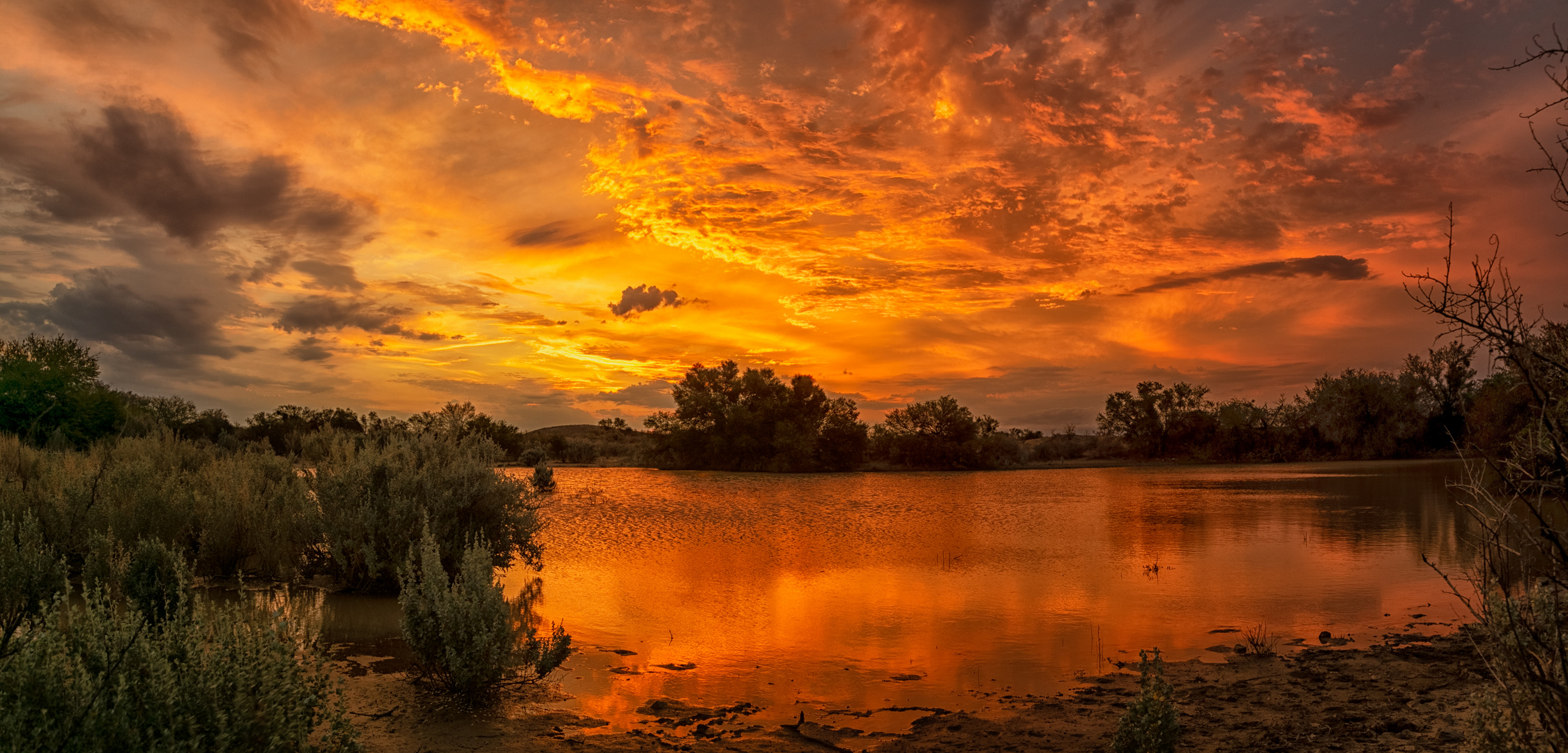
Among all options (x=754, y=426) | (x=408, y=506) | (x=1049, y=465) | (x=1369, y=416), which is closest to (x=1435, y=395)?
(x=1369, y=416)

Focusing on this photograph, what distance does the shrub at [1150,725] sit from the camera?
16.1 feet

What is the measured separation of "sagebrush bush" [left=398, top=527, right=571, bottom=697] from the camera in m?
6.69

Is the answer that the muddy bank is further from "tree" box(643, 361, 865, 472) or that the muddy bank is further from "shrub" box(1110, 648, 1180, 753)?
"tree" box(643, 361, 865, 472)

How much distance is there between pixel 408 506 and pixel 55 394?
17014 mm

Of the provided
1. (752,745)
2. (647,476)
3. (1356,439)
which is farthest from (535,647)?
(1356,439)

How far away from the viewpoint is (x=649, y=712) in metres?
6.66

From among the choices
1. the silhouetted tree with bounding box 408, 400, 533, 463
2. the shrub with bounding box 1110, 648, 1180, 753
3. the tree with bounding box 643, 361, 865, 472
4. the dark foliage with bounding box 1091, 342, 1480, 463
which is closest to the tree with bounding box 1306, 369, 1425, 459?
the dark foliage with bounding box 1091, 342, 1480, 463

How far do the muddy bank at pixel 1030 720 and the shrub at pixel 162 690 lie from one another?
4.51 feet

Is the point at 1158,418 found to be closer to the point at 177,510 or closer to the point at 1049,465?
the point at 1049,465

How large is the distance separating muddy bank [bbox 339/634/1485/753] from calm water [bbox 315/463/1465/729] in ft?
1.13

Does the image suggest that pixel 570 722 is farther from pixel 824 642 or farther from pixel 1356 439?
pixel 1356 439

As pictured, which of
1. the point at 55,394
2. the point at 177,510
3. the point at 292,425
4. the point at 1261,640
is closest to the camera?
the point at 1261,640

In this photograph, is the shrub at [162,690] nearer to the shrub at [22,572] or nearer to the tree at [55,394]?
the shrub at [22,572]

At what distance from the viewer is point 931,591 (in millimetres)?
12367
